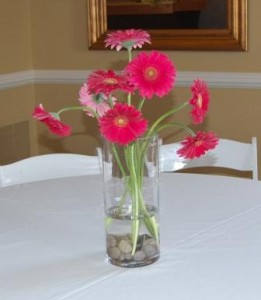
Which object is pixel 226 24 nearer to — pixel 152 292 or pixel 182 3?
pixel 182 3

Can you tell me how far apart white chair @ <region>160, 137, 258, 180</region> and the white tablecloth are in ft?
0.67

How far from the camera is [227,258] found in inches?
56.0

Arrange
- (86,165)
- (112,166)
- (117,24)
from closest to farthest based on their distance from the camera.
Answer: (112,166)
(86,165)
(117,24)

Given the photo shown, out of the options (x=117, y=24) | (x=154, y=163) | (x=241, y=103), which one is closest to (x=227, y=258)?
(x=154, y=163)

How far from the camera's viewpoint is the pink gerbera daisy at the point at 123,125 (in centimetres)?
126

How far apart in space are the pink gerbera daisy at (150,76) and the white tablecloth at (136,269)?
364 mm

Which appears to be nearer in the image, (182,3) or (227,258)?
(227,258)

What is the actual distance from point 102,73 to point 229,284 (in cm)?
47

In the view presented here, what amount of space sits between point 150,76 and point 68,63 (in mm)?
2262

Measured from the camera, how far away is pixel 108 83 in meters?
1.30

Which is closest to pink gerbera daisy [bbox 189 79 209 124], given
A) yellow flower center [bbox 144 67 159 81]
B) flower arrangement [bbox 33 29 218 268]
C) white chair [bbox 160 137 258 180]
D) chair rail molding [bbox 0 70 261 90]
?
flower arrangement [bbox 33 29 218 268]

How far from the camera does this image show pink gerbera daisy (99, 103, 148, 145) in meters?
1.26

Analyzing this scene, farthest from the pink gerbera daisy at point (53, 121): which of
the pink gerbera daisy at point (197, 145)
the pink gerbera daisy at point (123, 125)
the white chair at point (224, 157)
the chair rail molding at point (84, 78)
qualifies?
the chair rail molding at point (84, 78)

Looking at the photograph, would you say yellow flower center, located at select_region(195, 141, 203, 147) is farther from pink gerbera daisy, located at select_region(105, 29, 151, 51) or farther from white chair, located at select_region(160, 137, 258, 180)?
white chair, located at select_region(160, 137, 258, 180)
